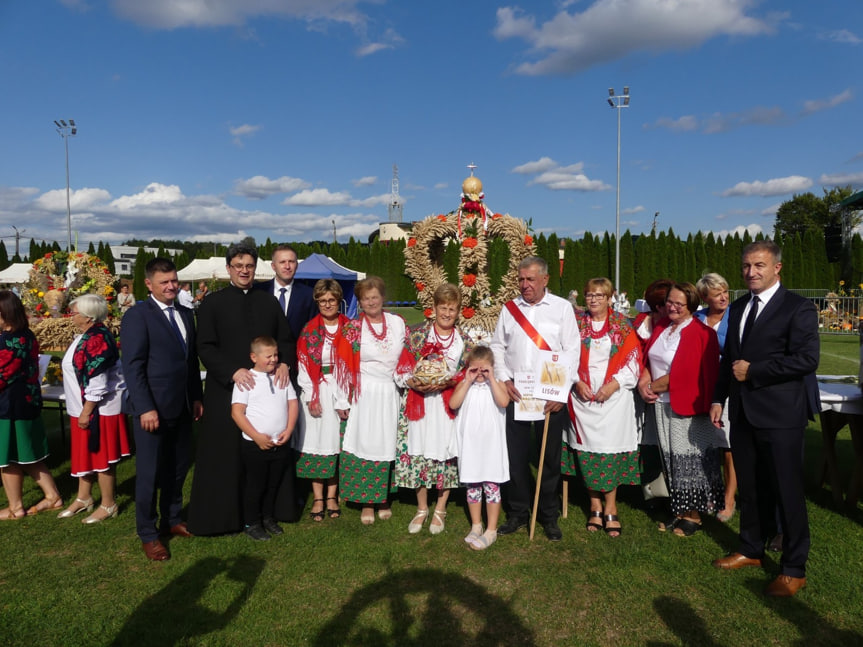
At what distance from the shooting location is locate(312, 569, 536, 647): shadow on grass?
9.25ft

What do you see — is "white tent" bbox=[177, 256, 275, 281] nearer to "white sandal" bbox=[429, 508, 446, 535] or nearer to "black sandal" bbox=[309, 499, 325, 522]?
"black sandal" bbox=[309, 499, 325, 522]

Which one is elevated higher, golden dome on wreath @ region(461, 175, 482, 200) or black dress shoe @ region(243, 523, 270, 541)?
golden dome on wreath @ region(461, 175, 482, 200)

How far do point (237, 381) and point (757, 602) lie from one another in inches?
132

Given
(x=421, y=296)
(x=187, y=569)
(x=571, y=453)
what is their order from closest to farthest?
(x=187, y=569), (x=571, y=453), (x=421, y=296)

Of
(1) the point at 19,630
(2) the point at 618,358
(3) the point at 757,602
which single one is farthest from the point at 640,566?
(1) the point at 19,630

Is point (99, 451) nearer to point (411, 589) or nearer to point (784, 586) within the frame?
point (411, 589)

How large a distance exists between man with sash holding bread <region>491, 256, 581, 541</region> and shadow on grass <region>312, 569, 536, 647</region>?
0.89 m

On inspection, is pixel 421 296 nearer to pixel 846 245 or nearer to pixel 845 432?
pixel 845 432

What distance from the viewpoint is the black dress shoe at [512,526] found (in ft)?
13.3

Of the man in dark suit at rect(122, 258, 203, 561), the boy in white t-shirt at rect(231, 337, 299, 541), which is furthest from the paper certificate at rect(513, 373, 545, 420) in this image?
the man in dark suit at rect(122, 258, 203, 561)

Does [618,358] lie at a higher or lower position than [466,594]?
→ higher

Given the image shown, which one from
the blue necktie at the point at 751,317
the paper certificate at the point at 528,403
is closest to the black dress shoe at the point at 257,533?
the paper certificate at the point at 528,403

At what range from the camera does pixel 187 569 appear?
3539 millimetres

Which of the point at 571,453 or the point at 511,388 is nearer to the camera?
the point at 511,388
